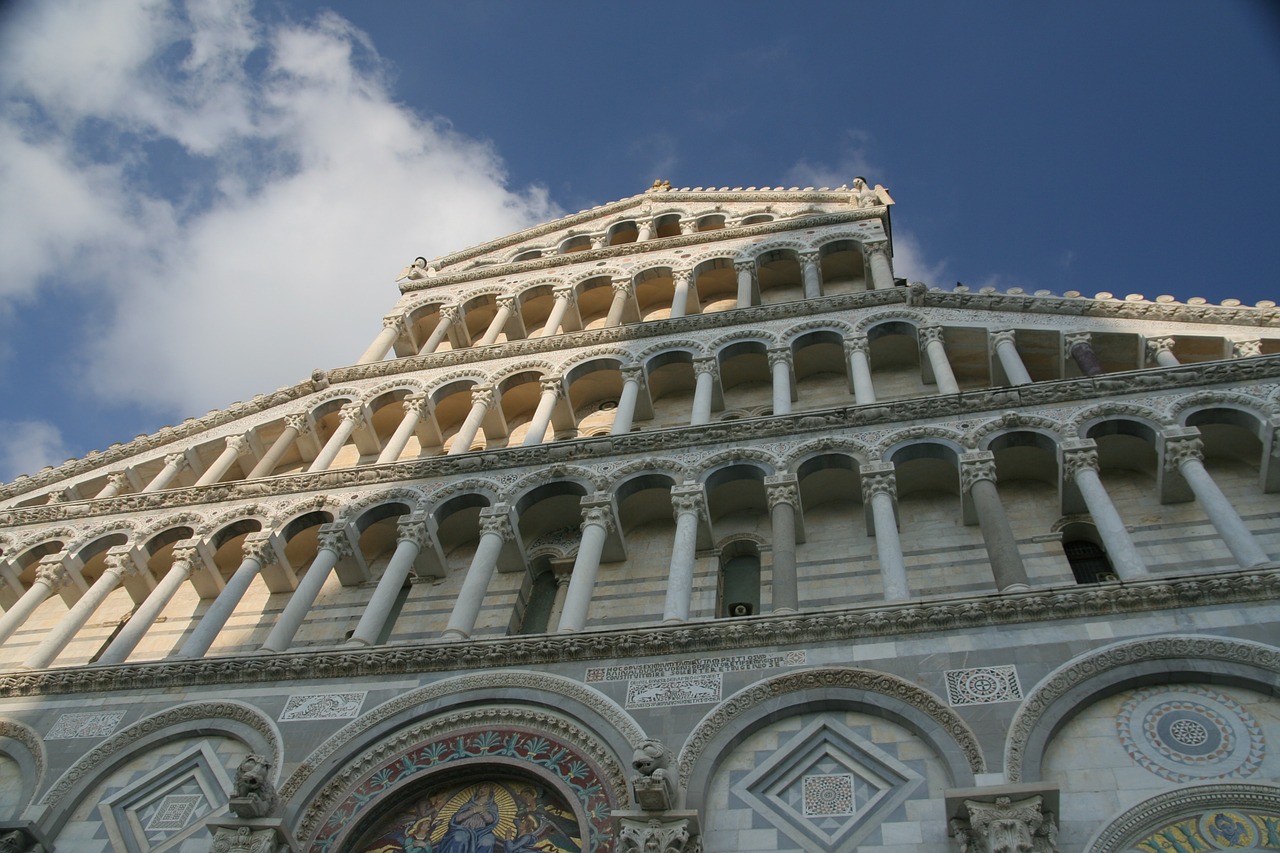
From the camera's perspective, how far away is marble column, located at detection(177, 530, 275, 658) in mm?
14211

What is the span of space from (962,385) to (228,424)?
12.1 m

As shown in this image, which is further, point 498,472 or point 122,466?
point 122,466

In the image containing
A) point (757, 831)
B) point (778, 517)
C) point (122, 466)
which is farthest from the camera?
point (122, 466)

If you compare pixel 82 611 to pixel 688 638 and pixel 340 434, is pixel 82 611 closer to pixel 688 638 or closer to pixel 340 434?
pixel 340 434

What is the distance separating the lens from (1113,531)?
12.5 m

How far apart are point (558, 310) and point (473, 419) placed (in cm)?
412

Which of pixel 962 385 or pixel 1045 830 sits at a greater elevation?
pixel 962 385

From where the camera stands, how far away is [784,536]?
13.7 metres

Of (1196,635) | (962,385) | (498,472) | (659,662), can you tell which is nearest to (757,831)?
(659,662)

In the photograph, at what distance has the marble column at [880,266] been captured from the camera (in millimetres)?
20000

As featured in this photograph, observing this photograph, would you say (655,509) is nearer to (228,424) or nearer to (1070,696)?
(1070,696)

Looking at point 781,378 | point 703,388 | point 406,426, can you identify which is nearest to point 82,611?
point 406,426

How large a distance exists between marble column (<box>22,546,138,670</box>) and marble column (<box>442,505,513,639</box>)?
5.14 meters

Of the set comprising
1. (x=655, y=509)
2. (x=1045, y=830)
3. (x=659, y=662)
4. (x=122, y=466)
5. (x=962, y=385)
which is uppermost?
(x=962, y=385)
